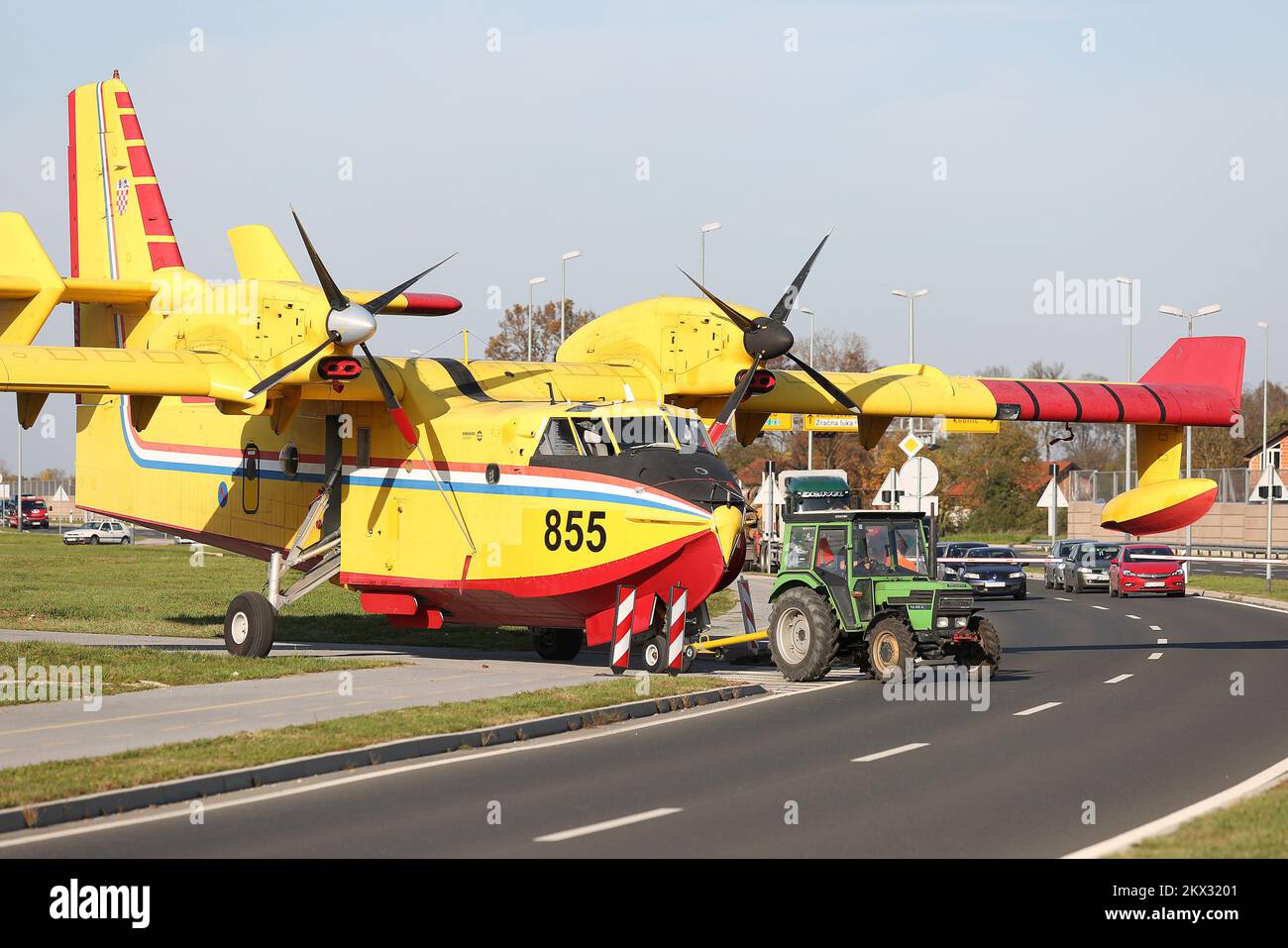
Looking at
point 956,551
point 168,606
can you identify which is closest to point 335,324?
point 168,606

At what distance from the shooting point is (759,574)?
6300 cm

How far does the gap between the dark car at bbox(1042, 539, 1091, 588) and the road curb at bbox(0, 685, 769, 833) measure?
118 ft

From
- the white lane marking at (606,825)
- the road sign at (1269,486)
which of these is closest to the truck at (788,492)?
the road sign at (1269,486)

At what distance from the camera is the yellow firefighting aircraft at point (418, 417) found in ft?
70.7

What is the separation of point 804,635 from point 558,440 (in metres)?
4.38

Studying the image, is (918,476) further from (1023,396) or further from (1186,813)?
(1186,813)

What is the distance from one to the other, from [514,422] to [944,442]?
88546mm

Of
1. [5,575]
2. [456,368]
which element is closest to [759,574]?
[5,575]

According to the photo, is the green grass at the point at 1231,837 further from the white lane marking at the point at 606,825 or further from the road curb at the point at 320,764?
the road curb at the point at 320,764

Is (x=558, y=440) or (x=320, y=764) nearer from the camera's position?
(x=320, y=764)

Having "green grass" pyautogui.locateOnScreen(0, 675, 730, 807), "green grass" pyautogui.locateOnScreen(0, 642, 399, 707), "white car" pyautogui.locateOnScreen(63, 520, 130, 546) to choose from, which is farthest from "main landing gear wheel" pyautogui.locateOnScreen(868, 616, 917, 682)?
"white car" pyautogui.locateOnScreen(63, 520, 130, 546)

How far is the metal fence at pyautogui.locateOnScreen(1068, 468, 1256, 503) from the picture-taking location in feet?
276

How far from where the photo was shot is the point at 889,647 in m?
20.8

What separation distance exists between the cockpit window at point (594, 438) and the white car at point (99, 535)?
72042mm
